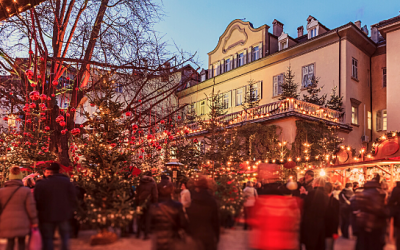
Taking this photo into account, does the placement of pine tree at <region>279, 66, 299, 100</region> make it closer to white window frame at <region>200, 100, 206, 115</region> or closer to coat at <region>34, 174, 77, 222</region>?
white window frame at <region>200, 100, 206, 115</region>

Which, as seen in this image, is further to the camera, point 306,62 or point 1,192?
point 306,62

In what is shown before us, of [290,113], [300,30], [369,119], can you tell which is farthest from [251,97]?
[369,119]

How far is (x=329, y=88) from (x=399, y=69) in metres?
4.77

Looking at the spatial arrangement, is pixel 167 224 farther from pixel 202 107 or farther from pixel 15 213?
pixel 202 107

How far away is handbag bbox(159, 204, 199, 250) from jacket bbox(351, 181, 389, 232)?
304cm

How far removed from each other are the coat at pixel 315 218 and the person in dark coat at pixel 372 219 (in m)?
0.70

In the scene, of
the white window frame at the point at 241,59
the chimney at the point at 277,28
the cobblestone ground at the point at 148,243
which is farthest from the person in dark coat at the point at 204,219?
the chimney at the point at 277,28

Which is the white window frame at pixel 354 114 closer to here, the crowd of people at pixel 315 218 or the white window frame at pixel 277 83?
the white window frame at pixel 277 83

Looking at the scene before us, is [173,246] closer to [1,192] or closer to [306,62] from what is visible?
[1,192]

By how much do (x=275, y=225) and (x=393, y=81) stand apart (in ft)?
74.0

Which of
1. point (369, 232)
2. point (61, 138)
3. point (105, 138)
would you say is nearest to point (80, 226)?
point (105, 138)

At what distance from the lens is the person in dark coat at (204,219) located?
5.35 m

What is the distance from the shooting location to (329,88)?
26.1 m

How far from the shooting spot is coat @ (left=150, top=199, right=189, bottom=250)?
534cm
